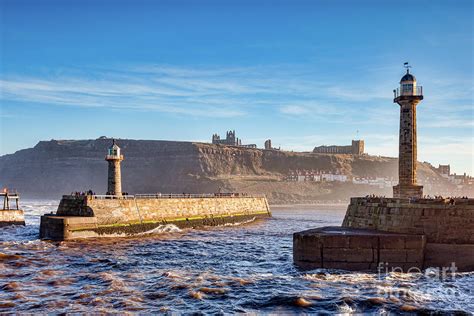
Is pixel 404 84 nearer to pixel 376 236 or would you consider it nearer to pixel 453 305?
pixel 376 236

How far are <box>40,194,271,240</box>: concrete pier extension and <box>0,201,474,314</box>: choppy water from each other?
3841 millimetres

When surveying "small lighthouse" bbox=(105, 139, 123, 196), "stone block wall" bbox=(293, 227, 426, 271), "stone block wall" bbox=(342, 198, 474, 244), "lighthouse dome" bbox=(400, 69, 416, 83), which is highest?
"lighthouse dome" bbox=(400, 69, 416, 83)

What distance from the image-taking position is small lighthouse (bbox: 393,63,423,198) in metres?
27.0

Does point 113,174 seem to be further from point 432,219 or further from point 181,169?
point 181,169

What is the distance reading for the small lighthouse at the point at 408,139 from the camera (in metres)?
27.0

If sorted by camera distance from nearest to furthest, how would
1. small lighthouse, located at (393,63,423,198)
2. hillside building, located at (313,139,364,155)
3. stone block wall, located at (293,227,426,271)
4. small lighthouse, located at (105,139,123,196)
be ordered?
stone block wall, located at (293,227,426,271) < small lighthouse, located at (393,63,423,198) < small lighthouse, located at (105,139,123,196) < hillside building, located at (313,139,364,155)

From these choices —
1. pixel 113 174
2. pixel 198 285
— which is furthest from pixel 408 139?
pixel 113 174

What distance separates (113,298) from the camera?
15469mm

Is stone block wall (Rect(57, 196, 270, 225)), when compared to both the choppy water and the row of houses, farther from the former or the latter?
the row of houses

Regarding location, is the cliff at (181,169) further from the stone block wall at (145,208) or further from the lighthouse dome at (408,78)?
the lighthouse dome at (408,78)

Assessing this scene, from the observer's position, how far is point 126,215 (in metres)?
35.2

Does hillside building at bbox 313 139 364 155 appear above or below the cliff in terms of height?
above

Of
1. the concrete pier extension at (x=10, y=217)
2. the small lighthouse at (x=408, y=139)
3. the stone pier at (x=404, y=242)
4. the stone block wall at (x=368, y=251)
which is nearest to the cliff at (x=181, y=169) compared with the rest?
the concrete pier extension at (x=10, y=217)

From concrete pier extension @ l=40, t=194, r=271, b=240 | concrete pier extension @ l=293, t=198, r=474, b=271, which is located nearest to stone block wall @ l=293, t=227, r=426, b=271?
concrete pier extension @ l=293, t=198, r=474, b=271
